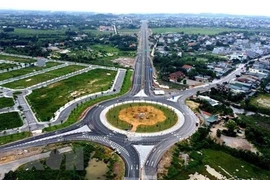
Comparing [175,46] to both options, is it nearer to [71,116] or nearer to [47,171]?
[71,116]

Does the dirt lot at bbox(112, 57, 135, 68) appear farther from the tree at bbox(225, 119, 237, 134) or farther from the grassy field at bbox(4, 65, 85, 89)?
the tree at bbox(225, 119, 237, 134)

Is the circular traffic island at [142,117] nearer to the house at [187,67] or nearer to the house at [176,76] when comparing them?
the house at [176,76]

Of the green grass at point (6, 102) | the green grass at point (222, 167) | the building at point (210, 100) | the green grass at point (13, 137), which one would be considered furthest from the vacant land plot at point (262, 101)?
the green grass at point (6, 102)

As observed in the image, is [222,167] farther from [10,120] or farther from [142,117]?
[10,120]

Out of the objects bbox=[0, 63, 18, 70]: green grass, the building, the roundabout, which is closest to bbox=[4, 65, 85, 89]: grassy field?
bbox=[0, 63, 18, 70]: green grass

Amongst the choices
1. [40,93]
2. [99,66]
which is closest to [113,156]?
[40,93]
